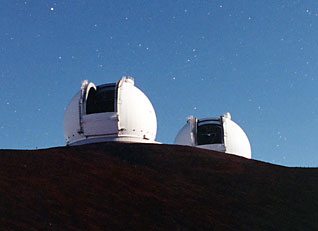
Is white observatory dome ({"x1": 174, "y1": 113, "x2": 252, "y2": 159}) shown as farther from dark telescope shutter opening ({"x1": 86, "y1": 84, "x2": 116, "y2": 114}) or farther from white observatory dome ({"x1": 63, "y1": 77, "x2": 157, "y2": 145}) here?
dark telescope shutter opening ({"x1": 86, "y1": 84, "x2": 116, "y2": 114})

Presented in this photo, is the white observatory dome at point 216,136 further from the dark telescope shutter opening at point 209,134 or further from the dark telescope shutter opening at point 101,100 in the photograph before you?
the dark telescope shutter opening at point 101,100

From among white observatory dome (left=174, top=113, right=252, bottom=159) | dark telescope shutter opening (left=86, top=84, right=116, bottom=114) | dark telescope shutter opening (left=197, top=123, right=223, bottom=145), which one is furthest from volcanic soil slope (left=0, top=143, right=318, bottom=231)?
dark telescope shutter opening (left=197, top=123, right=223, bottom=145)

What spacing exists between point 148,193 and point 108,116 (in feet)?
37.5

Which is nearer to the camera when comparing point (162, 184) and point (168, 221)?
point (168, 221)

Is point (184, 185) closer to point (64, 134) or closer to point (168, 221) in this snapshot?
point (168, 221)

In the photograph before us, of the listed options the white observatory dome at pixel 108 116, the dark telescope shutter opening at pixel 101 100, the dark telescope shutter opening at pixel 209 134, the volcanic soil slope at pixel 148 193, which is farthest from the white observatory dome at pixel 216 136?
the volcanic soil slope at pixel 148 193

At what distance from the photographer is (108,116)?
922 inches

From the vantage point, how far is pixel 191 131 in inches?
1155

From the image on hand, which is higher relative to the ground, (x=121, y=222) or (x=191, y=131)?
(x=191, y=131)

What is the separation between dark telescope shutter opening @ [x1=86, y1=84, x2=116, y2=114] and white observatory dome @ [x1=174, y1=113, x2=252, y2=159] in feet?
24.3

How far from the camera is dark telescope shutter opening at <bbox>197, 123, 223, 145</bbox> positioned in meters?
28.8

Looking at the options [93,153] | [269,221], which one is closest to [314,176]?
[269,221]

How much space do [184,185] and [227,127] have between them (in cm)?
1579

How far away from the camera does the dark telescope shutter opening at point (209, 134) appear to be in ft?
94.5
